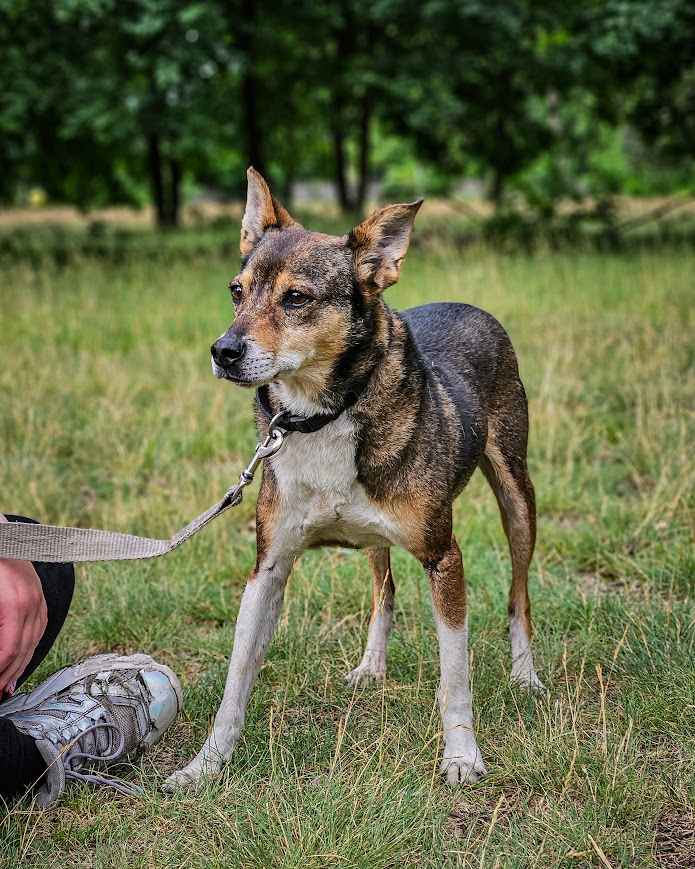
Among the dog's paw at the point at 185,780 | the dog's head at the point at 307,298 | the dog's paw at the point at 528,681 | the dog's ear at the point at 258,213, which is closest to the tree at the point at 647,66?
the dog's ear at the point at 258,213

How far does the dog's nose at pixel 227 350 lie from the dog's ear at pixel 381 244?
1.78 feet

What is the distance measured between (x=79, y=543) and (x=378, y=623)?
1418 mm

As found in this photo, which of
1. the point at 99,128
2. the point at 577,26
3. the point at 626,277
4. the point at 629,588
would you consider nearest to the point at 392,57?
the point at 577,26

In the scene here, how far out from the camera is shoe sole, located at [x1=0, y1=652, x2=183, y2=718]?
338 centimetres

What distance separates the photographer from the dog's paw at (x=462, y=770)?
320 centimetres

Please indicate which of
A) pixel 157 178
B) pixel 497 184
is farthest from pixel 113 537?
pixel 157 178

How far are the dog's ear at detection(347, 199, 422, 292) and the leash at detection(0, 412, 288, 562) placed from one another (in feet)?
2.01

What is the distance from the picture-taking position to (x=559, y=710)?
341cm

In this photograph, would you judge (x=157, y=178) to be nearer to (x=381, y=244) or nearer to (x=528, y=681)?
(x=381, y=244)

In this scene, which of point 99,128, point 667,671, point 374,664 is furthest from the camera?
point 99,128

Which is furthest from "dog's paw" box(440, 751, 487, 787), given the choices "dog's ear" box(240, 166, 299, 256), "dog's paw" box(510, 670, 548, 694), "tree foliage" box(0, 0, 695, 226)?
"tree foliage" box(0, 0, 695, 226)

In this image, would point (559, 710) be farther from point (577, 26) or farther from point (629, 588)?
point (577, 26)

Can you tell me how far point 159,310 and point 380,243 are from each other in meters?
7.74

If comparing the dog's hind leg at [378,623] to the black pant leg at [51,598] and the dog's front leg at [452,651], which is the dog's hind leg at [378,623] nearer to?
the dog's front leg at [452,651]
